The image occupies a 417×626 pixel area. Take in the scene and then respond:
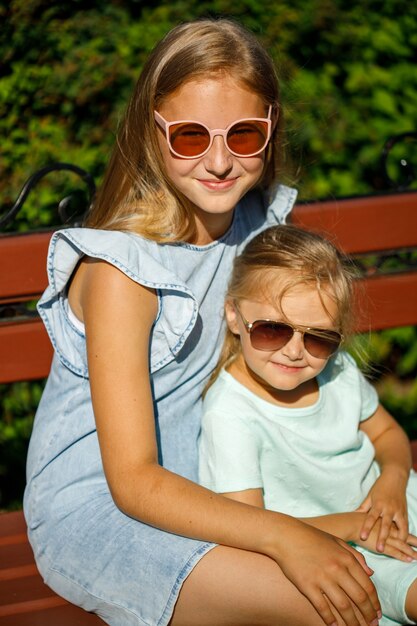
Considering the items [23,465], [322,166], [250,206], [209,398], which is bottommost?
[23,465]

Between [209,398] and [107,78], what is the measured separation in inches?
71.0

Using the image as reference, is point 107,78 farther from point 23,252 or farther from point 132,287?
point 132,287

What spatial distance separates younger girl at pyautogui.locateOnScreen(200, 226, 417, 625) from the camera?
2639 millimetres

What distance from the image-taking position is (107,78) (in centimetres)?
409

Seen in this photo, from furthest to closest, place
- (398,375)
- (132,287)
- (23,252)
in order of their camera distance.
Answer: (398,375), (23,252), (132,287)

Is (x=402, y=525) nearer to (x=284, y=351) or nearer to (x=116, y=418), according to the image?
(x=284, y=351)

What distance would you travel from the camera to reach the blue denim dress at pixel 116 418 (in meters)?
2.45

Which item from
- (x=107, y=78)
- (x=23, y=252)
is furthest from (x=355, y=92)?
(x=23, y=252)

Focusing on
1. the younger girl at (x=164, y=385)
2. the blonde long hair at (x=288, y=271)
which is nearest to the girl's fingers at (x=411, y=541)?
the younger girl at (x=164, y=385)

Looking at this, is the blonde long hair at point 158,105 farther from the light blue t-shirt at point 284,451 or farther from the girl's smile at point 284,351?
the light blue t-shirt at point 284,451

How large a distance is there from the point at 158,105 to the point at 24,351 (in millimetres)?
914

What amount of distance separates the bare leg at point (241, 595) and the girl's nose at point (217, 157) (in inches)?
36.8

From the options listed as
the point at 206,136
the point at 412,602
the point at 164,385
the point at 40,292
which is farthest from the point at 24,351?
the point at 412,602

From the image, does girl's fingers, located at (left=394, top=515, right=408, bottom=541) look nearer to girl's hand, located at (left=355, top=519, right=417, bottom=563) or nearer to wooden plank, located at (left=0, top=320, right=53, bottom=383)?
girl's hand, located at (left=355, top=519, right=417, bottom=563)
